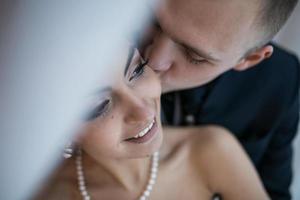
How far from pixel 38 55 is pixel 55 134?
0.06 metres

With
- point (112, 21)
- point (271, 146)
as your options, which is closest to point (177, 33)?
point (112, 21)

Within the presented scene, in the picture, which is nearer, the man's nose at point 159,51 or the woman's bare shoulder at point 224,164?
the man's nose at point 159,51

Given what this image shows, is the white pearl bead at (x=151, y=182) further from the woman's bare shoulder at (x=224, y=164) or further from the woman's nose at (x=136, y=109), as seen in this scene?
the woman's nose at (x=136, y=109)

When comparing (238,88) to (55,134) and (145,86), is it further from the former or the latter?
(55,134)

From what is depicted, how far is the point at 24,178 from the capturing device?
34 centimetres

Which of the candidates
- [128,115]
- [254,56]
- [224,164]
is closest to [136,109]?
[128,115]

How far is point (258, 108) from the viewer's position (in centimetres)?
89

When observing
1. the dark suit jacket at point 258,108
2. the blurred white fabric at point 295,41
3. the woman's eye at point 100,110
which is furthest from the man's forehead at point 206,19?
the blurred white fabric at point 295,41

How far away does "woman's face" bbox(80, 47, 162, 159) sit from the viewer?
479 mm

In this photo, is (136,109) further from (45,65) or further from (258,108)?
(258,108)

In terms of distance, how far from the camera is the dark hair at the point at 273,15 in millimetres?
532

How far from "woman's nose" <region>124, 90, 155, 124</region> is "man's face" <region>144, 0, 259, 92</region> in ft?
0.15

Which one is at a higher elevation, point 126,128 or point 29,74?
point 29,74

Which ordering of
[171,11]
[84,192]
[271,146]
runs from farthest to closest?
[271,146] → [84,192] → [171,11]
